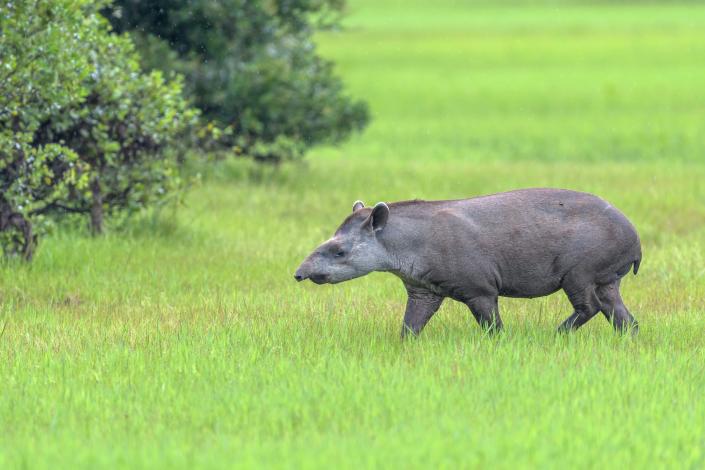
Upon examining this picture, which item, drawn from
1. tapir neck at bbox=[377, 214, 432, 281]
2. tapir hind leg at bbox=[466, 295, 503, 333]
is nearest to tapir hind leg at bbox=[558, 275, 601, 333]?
tapir hind leg at bbox=[466, 295, 503, 333]

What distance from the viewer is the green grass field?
5.95m

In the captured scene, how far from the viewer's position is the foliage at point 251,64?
16.6 meters

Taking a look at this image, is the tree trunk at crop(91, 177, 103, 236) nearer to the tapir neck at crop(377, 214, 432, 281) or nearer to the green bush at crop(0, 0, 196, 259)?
the green bush at crop(0, 0, 196, 259)

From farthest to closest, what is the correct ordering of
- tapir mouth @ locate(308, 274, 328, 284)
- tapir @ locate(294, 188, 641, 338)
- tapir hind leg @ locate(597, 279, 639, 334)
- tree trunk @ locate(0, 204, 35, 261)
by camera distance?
tree trunk @ locate(0, 204, 35, 261) → tapir hind leg @ locate(597, 279, 639, 334) → tapir @ locate(294, 188, 641, 338) → tapir mouth @ locate(308, 274, 328, 284)

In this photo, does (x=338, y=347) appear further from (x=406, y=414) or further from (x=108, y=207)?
(x=108, y=207)

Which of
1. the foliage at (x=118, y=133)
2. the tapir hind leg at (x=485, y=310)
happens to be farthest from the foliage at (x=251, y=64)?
the tapir hind leg at (x=485, y=310)

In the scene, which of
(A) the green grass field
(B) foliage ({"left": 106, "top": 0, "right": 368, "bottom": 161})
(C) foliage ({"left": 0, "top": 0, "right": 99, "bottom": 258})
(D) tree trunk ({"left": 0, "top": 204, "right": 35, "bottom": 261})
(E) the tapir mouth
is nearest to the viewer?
(A) the green grass field

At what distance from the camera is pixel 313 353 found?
7797 mm

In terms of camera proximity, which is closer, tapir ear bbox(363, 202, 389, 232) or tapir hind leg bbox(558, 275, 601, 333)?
tapir ear bbox(363, 202, 389, 232)

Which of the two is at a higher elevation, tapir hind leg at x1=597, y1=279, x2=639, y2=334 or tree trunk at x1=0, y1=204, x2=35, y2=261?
tapir hind leg at x1=597, y1=279, x2=639, y2=334

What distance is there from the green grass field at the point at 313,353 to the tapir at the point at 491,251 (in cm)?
28

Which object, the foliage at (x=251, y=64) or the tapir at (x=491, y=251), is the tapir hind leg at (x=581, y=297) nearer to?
the tapir at (x=491, y=251)

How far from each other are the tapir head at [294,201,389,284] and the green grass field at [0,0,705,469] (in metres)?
0.49

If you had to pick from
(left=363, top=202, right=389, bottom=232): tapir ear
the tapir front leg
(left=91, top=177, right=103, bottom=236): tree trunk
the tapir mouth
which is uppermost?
(left=363, top=202, right=389, bottom=232): tapir ear
